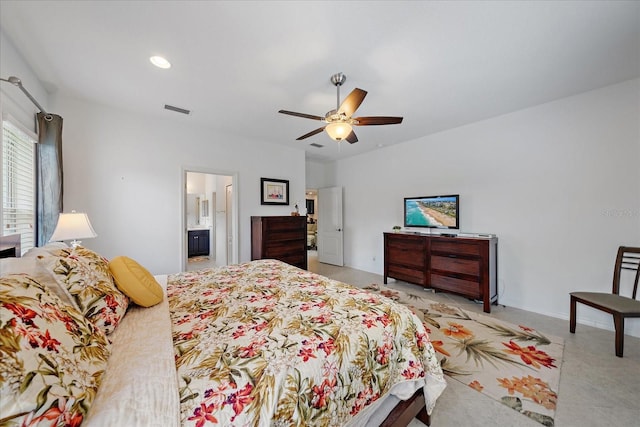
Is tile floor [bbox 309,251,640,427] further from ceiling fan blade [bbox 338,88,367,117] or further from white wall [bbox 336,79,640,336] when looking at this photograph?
ceiling fan blade [bbox 338,88,367,117]

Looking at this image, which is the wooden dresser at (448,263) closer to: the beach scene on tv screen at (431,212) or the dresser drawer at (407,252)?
the dresser drawer at (407,252)

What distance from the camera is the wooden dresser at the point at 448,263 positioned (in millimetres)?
3113

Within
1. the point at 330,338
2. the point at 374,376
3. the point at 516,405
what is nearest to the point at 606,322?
the point at 516,405

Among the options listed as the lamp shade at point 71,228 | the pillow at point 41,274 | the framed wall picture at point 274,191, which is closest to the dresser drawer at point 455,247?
the framed wall picture at point 274,191

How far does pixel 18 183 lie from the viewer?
219cm

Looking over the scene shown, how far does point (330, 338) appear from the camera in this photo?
112cm

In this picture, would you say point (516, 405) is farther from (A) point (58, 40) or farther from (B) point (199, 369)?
(A) point (58, 40)

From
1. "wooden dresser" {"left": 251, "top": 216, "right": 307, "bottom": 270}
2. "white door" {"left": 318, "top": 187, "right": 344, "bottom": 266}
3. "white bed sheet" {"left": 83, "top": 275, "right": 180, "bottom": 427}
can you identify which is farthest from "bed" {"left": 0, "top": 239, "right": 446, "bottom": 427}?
"white door" {"left": 318, "top": 187, "right": 344, "bottom": 266}

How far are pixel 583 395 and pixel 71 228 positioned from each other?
435 cm

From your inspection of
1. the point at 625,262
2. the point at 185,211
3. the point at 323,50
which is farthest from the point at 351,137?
the point at 625,262

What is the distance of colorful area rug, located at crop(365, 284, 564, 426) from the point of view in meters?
1.66

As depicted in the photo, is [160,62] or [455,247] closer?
[160,62]

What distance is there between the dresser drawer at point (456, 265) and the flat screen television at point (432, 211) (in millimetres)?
586

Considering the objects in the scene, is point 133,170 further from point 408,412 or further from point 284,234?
point 408,412
